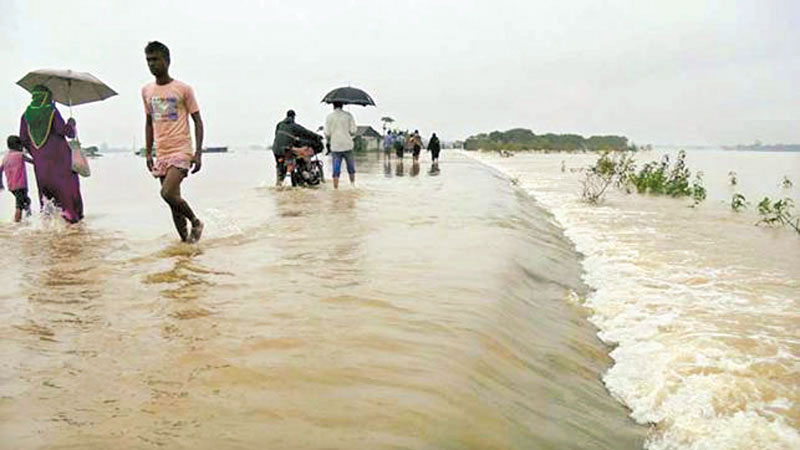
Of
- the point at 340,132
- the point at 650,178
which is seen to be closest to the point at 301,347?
the point at 340,132

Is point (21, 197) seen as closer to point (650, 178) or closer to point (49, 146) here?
point (49, 146)

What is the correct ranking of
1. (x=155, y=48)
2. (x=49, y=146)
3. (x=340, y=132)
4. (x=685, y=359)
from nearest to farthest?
(x=685, y=359) < (x=155, y=48) < (x=49, y=146) < (x=340, y=132)

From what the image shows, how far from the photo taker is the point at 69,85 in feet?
26.7

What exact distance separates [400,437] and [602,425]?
1002 mm

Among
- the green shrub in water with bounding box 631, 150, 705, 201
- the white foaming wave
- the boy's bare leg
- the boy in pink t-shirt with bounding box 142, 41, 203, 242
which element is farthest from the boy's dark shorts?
the green shrub in water with bounding box 631, 150, 705, 201

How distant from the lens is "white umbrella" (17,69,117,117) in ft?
25.0

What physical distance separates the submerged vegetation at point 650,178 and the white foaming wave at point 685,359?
9.76m

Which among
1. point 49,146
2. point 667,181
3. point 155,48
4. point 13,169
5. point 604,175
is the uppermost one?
point 155,48

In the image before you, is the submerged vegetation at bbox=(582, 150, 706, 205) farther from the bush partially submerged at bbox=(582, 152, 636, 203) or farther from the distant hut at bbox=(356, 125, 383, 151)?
the distant hut at bbox=(356, 125, 383, 151)

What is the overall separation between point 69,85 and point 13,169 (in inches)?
55.0

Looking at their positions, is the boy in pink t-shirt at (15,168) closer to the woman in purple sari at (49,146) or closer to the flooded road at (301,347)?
the woman in purple sari at (49,146)

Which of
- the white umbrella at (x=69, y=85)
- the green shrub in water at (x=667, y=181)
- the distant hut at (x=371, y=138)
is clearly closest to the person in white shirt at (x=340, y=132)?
the white umbrella at (x=69, y=85)

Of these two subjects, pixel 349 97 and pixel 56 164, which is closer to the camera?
pixel 56 164

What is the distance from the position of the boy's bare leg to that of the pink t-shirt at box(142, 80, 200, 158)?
0.24m
